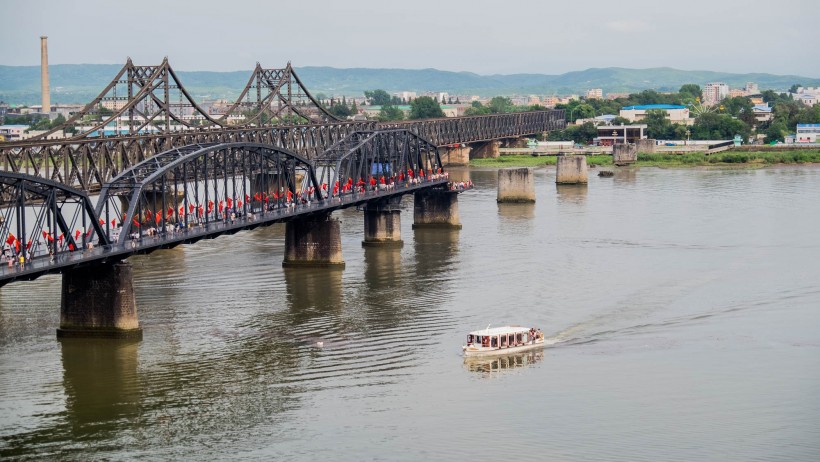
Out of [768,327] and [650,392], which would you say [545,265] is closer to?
[768,327]

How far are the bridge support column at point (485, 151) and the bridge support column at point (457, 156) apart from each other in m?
Result: 11.4

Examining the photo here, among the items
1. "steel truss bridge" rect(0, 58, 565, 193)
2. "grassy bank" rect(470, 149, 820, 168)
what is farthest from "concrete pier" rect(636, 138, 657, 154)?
"steel truss bridge" rect(0, 58, 565, 193)

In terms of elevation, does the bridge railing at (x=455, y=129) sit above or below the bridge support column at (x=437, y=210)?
above

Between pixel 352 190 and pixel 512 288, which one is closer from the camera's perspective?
pixel 512 288

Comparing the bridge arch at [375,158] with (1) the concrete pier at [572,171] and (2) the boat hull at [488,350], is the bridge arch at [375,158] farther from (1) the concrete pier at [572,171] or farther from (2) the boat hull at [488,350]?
(2) the boat hull at [488,350]

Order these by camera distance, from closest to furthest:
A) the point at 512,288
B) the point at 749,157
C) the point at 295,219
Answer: the point at 512,288
the point at 295,219
the point at 749,157

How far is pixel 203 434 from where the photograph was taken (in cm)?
4725

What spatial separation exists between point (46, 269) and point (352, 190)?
38.4 metres

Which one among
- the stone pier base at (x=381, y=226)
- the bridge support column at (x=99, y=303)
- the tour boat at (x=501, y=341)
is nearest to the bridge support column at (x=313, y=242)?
the stone pier base at (x=381, y=226)

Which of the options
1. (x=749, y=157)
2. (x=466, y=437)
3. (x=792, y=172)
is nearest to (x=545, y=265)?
(x=466, y=437)

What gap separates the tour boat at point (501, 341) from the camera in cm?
5853

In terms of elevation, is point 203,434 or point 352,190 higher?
point 352,190

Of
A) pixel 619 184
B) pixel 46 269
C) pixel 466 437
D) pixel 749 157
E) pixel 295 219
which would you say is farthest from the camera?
pixel 749 157

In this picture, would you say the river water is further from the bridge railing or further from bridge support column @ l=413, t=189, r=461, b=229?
the bridge railing
